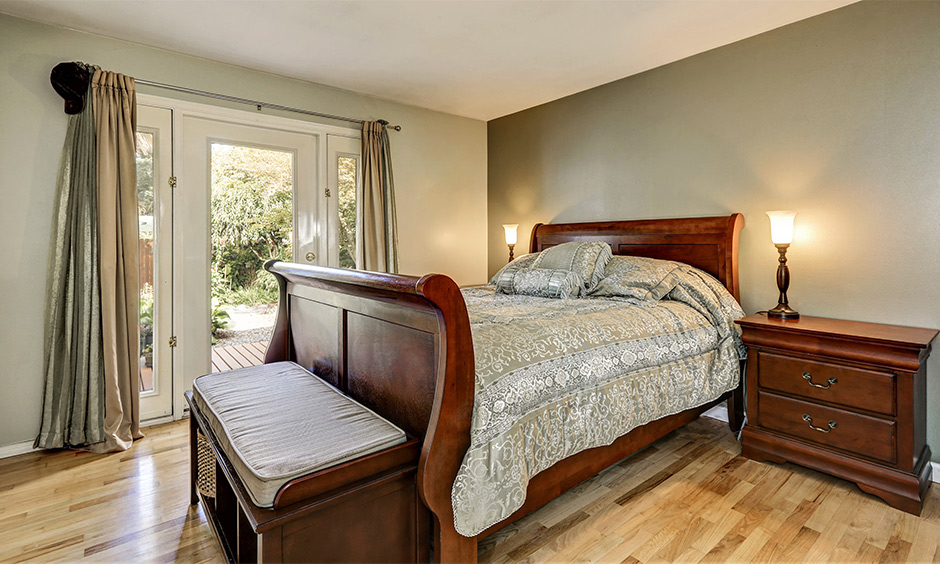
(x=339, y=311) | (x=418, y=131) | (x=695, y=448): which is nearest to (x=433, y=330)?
(x=339, y=311)

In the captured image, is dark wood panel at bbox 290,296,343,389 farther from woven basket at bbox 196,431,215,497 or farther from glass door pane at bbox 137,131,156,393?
glass door pane at bbox 137,131,156,393

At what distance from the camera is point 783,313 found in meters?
2.52

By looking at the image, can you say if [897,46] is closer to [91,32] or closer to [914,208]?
[914,208]

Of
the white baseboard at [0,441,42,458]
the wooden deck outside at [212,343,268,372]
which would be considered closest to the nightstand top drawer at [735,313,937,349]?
the wooden deck outside at [212,343,268,372]

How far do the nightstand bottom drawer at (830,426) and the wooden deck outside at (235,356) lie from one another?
10.4 ft

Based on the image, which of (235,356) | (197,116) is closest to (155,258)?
(235,356)

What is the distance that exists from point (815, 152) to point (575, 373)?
203cm

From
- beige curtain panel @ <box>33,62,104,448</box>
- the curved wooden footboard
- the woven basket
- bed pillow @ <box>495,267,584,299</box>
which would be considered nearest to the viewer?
the curved wooden footboard

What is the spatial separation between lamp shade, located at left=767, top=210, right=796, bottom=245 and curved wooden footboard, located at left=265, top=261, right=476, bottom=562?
2.07 meters

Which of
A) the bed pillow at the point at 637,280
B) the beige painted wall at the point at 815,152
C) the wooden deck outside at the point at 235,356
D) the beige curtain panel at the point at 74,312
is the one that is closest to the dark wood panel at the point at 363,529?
the bed pillow at the point at 637,280

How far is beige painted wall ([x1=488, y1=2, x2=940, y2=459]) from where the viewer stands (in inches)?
90.1

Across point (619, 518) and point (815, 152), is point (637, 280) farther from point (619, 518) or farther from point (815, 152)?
point (619, 518)

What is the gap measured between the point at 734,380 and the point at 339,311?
7.14ft

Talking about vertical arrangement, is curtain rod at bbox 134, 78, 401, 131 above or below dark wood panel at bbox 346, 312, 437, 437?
above
